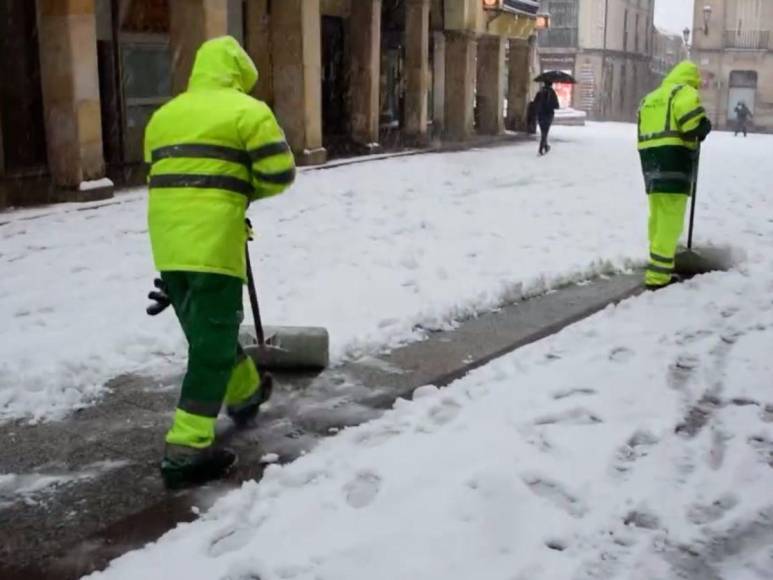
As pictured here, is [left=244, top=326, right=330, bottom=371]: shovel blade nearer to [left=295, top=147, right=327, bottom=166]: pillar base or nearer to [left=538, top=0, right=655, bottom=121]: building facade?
[left=295, top=147, right=327, bottom=166]: pillar base

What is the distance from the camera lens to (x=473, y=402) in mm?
5137

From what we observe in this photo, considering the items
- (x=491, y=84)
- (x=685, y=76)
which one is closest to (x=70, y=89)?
(x=685, y=76)

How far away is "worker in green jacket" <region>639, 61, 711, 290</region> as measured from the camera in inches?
311

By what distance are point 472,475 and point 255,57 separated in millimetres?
15876

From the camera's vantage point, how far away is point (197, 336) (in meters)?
4.22

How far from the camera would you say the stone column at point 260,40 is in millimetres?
18734

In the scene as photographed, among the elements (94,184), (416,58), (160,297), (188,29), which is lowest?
(94,184)

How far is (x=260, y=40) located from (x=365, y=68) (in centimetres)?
255

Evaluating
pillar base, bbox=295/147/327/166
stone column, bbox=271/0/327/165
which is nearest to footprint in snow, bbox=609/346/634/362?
pillar base, bbox=295/147/327/166

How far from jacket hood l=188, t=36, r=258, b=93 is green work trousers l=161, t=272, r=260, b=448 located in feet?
2.85

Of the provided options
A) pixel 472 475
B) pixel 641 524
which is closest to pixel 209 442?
pixel 472 475

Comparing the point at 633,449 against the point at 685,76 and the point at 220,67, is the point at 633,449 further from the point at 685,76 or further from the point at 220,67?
the point at 685,76

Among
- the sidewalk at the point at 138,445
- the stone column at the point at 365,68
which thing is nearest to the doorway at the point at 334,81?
the stone column at the point at 365,68

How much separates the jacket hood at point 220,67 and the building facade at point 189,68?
8820 mm
